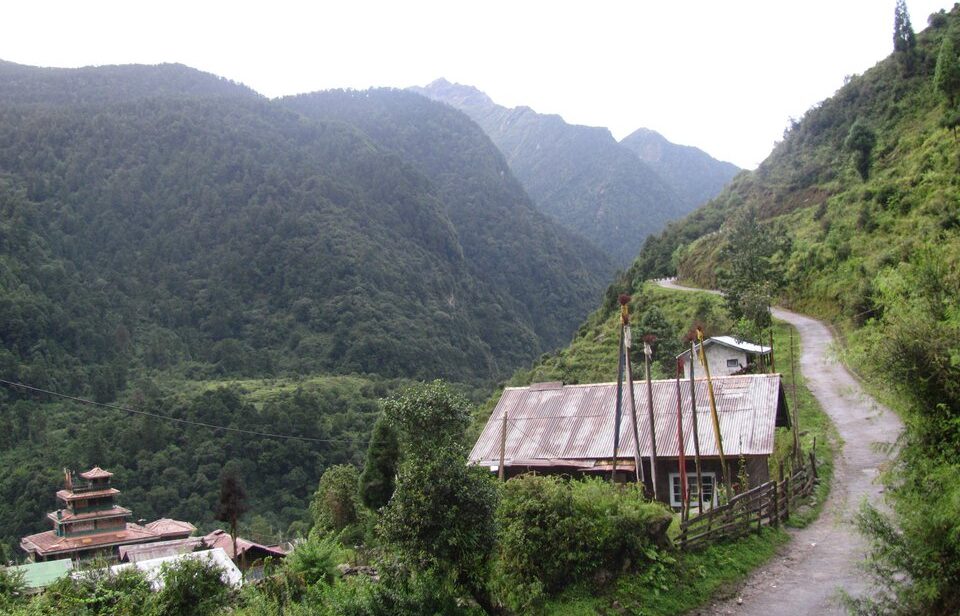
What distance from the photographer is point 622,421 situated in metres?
22.2

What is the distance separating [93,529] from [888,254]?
160 ft

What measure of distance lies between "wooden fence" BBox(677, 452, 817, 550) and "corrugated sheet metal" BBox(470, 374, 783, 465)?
1.82 meters

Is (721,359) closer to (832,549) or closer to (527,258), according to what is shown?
(832,549)

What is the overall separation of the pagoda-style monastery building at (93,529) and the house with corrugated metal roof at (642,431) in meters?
34.1

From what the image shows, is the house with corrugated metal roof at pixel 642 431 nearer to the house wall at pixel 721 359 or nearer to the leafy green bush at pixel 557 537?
the leafy green bush at pixel 557 537

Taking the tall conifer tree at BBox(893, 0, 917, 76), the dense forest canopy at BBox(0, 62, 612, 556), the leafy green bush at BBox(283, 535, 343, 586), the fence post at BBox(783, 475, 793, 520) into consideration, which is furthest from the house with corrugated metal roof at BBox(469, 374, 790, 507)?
the tall conifer tree at BBox(893, 0, 917, 76)

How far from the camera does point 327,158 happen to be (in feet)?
550

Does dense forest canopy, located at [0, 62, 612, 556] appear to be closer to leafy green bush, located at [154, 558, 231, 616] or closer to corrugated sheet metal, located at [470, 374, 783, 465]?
corrugated sheet metal, located at [470, 374, 783, 465]

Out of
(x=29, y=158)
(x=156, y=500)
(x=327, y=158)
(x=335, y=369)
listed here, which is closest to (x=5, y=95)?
(x=29, y=158)

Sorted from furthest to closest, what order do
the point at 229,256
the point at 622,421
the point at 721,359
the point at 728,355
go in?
1. the point at 229,256
2. the point at 721,359
3. the point at 728,355
4. the point at 622,421

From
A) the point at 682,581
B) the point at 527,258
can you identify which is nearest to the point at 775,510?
the point at 682,581

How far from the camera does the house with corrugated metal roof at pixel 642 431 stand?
20.3 m

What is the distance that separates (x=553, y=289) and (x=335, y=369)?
64.4 m

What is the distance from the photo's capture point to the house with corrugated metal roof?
2027 cm
